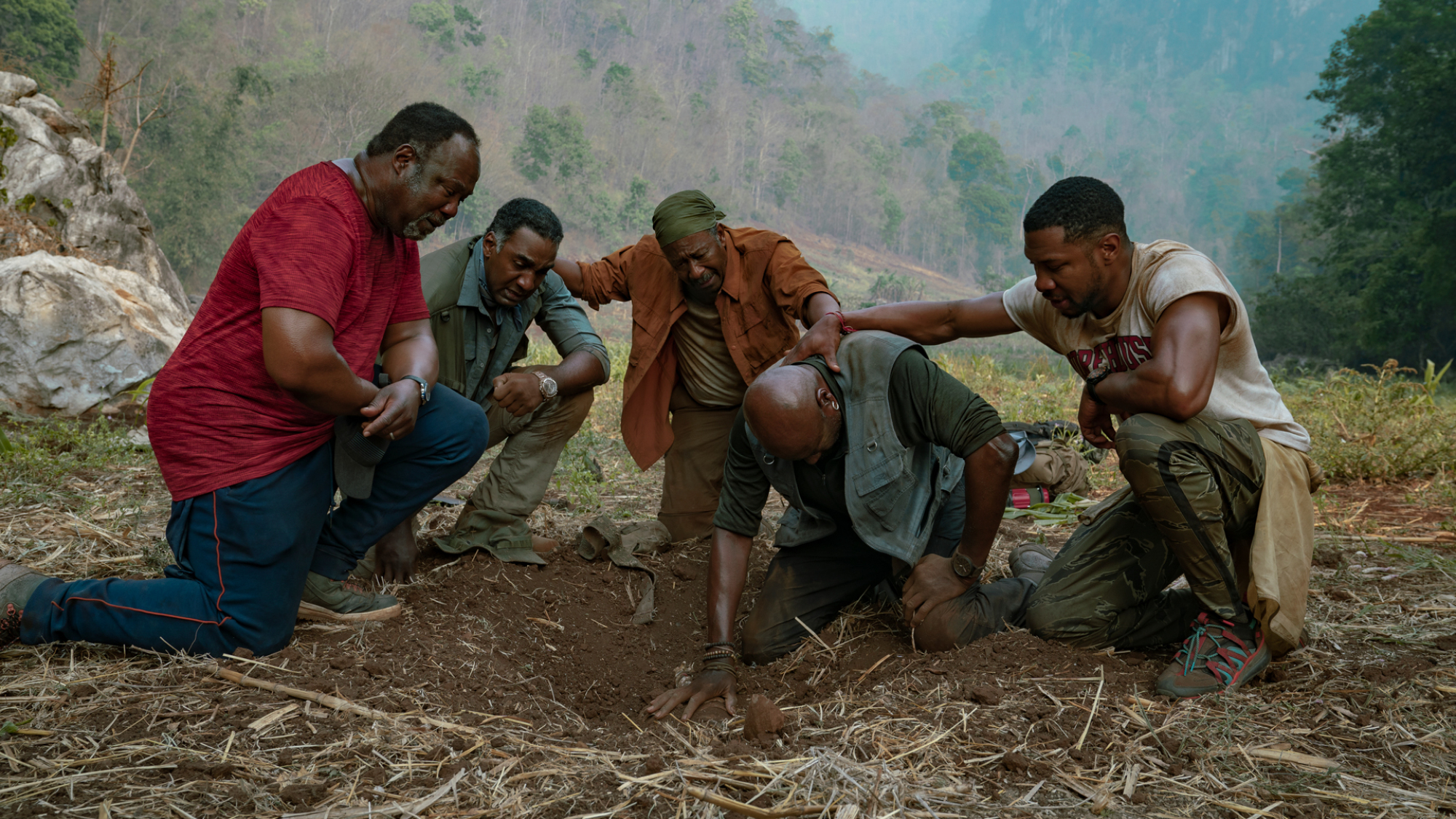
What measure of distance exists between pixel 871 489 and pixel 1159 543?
0.88 m

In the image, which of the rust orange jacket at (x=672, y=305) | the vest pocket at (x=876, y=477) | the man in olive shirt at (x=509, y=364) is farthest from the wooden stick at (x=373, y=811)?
the rust orange jacket at (x=672, y=305)

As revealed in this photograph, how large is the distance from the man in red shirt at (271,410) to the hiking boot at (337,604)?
20cm

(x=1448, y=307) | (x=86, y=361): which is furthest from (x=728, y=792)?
(x=1448, y=307)

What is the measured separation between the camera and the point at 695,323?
372cm

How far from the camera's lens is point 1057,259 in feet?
7.50

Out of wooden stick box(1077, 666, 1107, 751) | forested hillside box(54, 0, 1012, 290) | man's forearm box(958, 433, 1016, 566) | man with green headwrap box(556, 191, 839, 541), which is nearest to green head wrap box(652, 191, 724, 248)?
man with green headwrap box(556, 191, 839, 541)

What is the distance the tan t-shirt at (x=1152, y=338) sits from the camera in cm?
223

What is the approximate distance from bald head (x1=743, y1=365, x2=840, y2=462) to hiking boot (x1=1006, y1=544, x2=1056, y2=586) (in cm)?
107

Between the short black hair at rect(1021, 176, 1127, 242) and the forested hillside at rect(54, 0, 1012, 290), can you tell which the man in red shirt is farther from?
the forested hillside at rect(54, 0, 1012, 290)

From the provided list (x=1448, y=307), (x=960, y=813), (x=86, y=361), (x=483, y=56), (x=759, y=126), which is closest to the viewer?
(x=960, y=813)

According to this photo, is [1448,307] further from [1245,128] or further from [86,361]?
[1245,128]

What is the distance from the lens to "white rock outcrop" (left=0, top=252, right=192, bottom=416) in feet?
17.4

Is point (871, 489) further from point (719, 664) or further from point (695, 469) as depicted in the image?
point (695, 469)

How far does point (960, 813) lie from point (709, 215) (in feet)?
8.11
